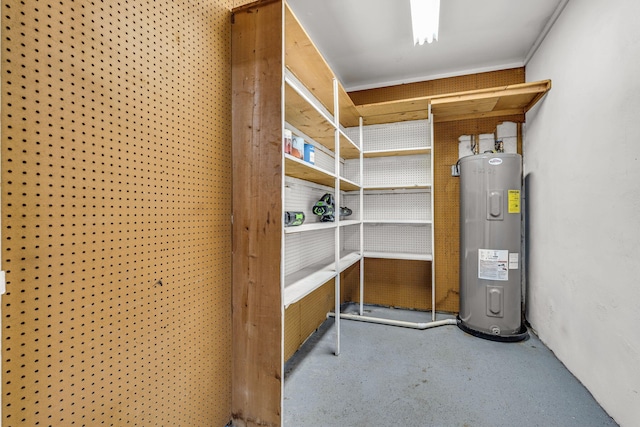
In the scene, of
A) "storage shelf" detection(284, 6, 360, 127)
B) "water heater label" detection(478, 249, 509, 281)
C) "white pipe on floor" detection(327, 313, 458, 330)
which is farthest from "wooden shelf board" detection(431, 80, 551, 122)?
"white pipe on floor" detection(327, 313, 458, 330)

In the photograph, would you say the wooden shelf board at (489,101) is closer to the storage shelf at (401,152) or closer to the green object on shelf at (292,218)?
the storage shelf at (401,152)

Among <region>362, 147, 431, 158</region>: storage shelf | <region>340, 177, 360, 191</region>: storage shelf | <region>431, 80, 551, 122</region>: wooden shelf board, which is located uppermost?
<region>431, 80, 551, 122</region>: wooden shelf board

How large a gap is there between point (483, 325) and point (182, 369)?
2675 millimetres

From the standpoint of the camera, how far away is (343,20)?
2369 mm

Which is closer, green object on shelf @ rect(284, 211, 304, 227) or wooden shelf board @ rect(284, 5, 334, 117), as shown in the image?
wooden shelf board @ rect(284, 5, 334, 117)

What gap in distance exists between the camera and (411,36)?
2.57 m

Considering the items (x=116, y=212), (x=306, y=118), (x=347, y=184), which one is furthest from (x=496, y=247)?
(x=116, y=212)

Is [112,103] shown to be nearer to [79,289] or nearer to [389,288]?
[79,289]

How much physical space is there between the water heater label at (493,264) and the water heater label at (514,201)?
405 millimetres

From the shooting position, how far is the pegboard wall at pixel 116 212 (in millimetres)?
775

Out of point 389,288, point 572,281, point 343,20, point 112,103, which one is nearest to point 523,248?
point 572,281

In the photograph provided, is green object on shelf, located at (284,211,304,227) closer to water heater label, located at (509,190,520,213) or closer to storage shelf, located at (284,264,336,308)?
storage shelf, located at (284,264,336,308)

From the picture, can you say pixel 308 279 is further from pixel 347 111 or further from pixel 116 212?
pixel 347 111

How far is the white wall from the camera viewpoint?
1494mm
